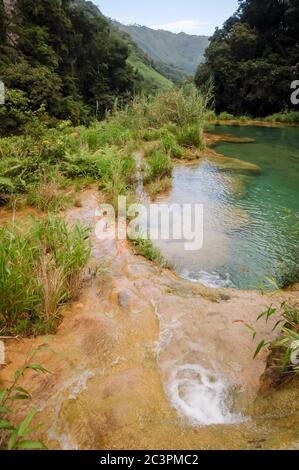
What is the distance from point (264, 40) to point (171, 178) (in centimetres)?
2159

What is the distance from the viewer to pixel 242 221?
15.2ft

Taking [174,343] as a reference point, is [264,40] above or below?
above

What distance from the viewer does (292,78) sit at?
20.2 m

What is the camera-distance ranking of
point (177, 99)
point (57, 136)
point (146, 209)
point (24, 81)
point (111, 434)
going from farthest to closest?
1. point (24, 81)
2. point (177, 99)
3. point (57, 136)
4. point (146, 209)
5. point (111, 434)

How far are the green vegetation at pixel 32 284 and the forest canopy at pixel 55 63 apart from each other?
3.92 metres

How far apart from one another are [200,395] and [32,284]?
1281 mm

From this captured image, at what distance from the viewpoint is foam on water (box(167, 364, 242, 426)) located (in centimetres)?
165

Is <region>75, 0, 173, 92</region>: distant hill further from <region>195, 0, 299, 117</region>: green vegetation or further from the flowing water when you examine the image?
the flowing water

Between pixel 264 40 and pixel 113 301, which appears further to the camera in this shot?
pixel 264 40

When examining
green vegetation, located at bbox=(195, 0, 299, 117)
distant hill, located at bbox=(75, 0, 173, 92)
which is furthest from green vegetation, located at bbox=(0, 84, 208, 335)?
A: distant hill, located at bbox=(75, 0, 173, 92)

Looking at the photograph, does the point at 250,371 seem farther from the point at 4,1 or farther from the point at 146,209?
the point at 4,1

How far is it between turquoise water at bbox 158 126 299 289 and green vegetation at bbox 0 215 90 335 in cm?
124

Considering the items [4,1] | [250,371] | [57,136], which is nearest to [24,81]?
[4,1]

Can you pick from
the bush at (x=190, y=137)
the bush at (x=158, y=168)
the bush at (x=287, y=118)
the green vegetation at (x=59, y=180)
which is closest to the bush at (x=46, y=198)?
the green vegetation at (x=59, y=180)
